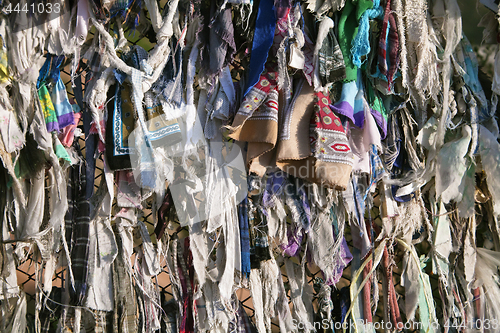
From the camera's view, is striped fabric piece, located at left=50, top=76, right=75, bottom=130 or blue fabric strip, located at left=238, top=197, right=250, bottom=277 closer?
striped fabric piece, located at left=50, top=76, right=75, bottom=130

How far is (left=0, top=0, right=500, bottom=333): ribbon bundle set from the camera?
3.79 feet

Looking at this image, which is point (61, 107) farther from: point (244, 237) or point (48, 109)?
point (244, 237)

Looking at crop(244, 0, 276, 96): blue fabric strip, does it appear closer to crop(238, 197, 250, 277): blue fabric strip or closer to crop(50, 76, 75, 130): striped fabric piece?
crop(238, 197, 250, 277): blue fabric strip

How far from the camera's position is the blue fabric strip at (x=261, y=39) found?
121 cm

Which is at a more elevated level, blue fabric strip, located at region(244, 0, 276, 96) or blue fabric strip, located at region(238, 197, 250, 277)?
blue fabric strip, located at region(244, 0, 276, 96)

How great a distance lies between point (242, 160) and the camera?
50.9 inches

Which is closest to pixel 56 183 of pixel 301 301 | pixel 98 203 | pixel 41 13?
pixel 98 203

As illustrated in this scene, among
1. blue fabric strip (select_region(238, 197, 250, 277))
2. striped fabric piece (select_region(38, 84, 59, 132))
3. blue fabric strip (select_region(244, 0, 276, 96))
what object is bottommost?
blue fabric strip (select_region(238, 197, 250, 277))

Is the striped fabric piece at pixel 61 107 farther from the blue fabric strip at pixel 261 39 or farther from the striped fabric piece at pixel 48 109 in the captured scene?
the blue fabric strip at pixel 261 39

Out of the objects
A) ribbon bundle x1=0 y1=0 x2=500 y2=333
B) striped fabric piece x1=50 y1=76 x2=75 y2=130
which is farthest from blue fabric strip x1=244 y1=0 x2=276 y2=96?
striped fabric piece x1=50 y1=76 x2=75 y2=130

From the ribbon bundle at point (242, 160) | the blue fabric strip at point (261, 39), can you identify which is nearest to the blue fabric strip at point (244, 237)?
the ribbon bundle at point (242, 160)

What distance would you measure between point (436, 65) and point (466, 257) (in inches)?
28.2

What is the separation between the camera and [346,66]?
4.21ft

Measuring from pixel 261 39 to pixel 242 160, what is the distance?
39 cm
